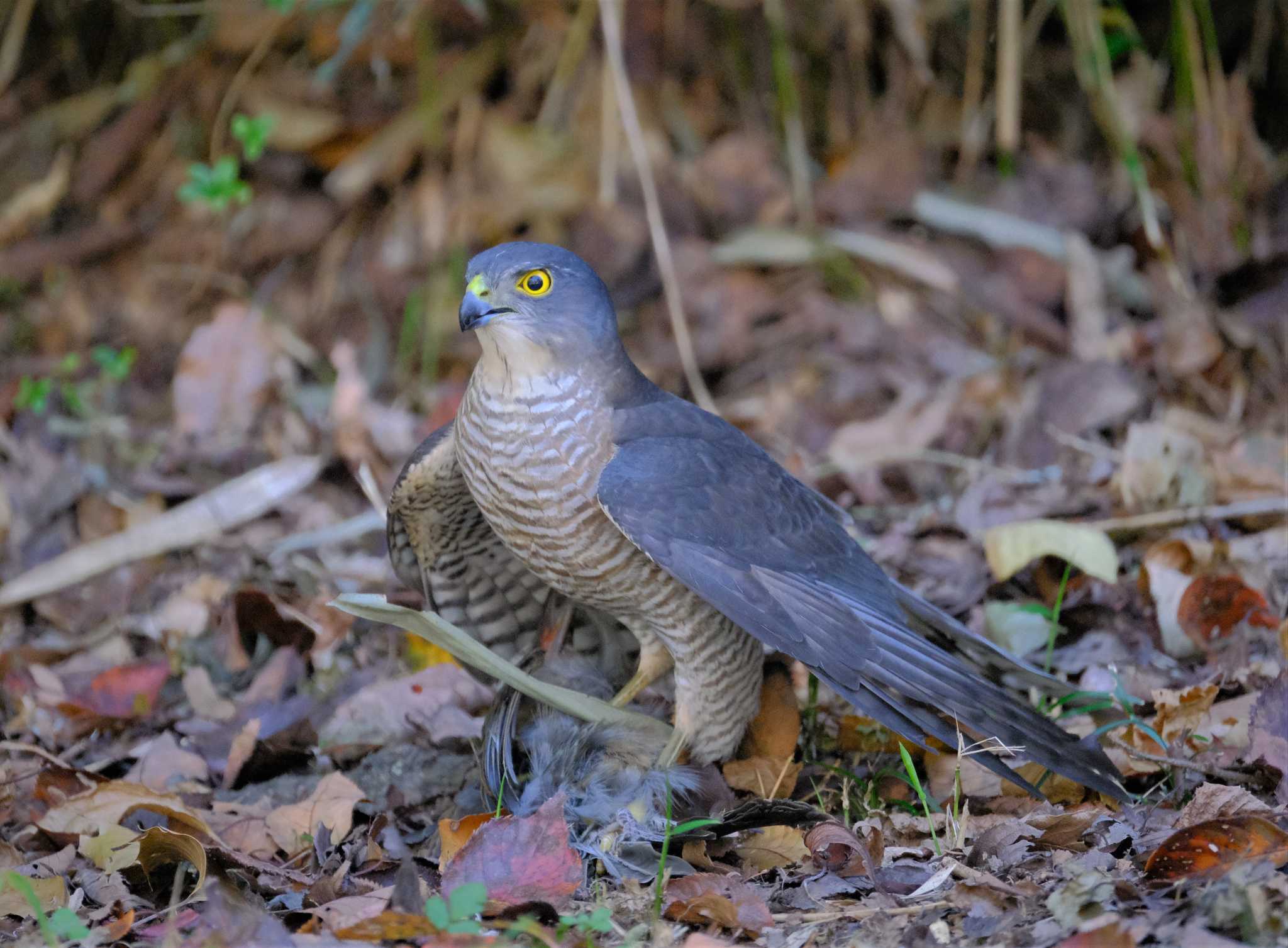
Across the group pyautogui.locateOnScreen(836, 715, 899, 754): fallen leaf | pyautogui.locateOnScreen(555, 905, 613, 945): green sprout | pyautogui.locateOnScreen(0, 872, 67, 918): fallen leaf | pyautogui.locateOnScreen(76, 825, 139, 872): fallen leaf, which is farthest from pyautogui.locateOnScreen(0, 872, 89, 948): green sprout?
pyautogui.locateOnScreen(836, 715, 899, 754): fallen leaf

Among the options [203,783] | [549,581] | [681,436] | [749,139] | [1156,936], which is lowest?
[203,783]

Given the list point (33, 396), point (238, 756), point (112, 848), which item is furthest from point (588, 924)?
point (33, 396)

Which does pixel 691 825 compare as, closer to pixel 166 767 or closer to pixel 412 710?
pixel 412 710

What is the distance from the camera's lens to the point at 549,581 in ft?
12.0

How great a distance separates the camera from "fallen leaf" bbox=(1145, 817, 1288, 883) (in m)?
2.74

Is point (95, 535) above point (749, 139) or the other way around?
the other way around

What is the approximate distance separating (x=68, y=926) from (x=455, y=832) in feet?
2.91

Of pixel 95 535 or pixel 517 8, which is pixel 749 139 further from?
pixel 95 535

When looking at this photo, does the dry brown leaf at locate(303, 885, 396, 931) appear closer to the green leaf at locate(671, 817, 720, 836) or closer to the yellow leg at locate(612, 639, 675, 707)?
the green leaf at locate(671, 817, 720, 836)

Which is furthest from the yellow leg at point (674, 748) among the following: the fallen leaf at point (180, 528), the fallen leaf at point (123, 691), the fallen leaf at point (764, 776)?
the fallen leaf at point (180, 528)

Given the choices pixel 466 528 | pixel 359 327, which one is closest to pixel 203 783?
pixel 466 528

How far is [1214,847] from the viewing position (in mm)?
2764

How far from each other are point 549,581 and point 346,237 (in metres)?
3.86

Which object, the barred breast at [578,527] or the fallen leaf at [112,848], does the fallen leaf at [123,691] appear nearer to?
the fallen leaf at [112,848]
